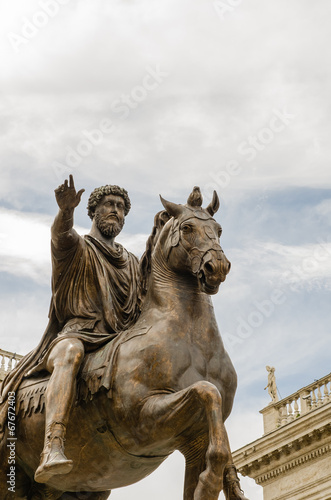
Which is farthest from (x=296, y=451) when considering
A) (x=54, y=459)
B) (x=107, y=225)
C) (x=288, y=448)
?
(x=54, y=459)

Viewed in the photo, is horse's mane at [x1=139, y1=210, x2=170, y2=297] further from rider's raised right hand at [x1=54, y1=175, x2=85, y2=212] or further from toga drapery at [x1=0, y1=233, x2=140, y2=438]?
rider's raised right hand at [x1=54, y1=175, x2=85, y2=212]

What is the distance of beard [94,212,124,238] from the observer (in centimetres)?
724

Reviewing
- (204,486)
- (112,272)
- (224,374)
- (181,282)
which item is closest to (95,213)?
(112,272)

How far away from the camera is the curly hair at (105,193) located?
7242 mm

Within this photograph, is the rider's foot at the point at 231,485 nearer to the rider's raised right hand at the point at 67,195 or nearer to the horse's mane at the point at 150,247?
the horse's mane at the point at 150,247

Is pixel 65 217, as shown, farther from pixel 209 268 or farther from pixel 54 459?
pixel 54 459

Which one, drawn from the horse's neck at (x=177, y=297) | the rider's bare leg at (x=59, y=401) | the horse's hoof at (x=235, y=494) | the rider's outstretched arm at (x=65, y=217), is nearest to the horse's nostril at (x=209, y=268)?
the horse's neck at (x=177, y=297)

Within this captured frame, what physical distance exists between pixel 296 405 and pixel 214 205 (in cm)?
2017

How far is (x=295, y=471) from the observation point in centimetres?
2433

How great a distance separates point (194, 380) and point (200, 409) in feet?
1.17

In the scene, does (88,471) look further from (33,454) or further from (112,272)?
(112,272)

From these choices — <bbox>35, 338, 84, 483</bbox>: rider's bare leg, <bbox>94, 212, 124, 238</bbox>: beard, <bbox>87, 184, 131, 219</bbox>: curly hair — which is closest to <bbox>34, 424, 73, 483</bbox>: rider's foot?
<bbox>35, 338, 84, 483</bbox>: rider's bare leg

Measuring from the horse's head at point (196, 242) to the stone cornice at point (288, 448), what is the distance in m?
17.3

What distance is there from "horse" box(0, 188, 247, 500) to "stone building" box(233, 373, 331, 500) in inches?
673
